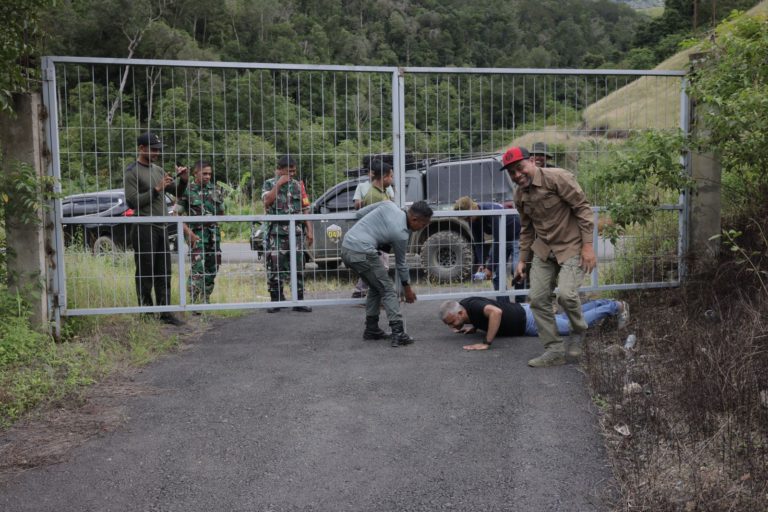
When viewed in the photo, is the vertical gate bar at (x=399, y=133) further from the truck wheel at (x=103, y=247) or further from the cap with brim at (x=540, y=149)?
the truck wheel at (x=103, y=247)

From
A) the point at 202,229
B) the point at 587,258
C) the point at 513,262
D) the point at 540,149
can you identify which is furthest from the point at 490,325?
the point at 202,229

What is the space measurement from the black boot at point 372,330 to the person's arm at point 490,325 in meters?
0.98

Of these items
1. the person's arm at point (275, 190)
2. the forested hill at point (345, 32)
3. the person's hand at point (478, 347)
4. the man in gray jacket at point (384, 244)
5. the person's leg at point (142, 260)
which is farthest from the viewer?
the forested hill at point (345, 32)

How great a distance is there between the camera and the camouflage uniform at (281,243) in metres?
8.00

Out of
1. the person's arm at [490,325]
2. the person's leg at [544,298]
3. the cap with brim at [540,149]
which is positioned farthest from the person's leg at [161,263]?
the cap with brim at [540,149]

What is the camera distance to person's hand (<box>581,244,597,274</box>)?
6.37 m

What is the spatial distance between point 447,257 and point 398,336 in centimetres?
139

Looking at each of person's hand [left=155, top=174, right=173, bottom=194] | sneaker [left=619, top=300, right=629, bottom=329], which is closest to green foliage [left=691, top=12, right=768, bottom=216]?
sneaker [left=619, top=300, right=629, bottom=329]

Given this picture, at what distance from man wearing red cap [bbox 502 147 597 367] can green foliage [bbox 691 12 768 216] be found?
5.33 ft

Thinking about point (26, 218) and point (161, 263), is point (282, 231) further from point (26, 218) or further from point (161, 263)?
point (26, 218)

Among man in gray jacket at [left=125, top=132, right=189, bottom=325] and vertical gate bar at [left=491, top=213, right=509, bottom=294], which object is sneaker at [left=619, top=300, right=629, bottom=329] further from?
man in gray jacket at [left=125, top=132, right=189, bottom=325]

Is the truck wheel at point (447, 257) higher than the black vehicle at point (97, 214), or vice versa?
the black vehicle at point (97, 214)

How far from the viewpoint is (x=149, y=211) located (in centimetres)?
818

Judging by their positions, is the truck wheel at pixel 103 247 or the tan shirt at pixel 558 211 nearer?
the tan shirt at pixel 558 211
